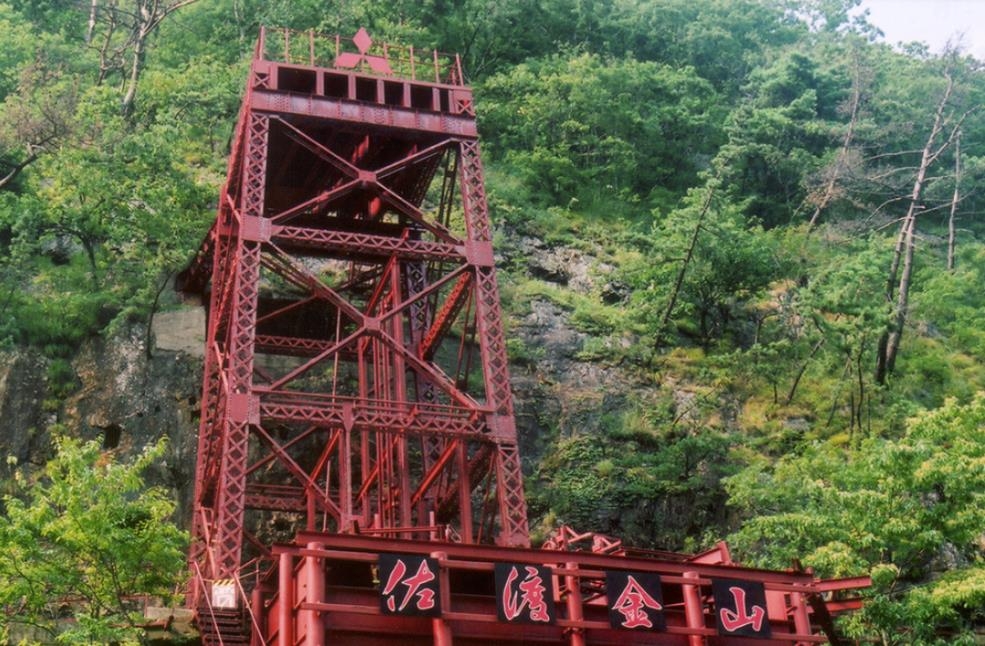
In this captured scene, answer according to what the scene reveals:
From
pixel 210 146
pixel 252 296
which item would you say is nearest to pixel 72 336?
pixel 252 296

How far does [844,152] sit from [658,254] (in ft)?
53.0

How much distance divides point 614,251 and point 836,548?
71.1 feet

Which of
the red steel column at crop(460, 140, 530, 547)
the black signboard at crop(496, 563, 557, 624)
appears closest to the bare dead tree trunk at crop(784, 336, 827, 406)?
the red steel column at crop(460, 140, 530, 547)

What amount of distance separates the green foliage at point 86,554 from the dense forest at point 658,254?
0.52 feet

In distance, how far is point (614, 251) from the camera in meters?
42.5

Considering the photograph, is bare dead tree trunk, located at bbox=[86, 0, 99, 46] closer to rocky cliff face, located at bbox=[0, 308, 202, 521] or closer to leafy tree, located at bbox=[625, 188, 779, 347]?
rocky cliff face, located at bbox=[0, 308, 202, 521]

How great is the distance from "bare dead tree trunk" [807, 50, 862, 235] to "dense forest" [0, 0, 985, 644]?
21cm

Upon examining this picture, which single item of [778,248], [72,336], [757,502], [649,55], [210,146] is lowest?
[757,502]

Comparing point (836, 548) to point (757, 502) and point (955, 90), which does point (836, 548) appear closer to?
point (757, 502)

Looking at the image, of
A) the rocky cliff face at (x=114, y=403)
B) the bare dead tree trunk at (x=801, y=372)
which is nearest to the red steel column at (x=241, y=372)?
the rocky cliff face at (x=114, y=403)

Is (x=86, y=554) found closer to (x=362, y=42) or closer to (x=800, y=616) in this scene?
(x=800, y=616)

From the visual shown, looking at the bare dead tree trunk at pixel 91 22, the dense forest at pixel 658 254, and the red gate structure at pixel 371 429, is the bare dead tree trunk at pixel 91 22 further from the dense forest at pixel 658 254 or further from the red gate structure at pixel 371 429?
the red gate structure at pixel 371 429

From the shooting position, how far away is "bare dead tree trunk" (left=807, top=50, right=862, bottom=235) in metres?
46.8

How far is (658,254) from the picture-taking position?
37.2 m
